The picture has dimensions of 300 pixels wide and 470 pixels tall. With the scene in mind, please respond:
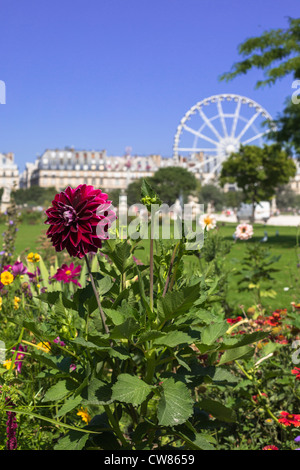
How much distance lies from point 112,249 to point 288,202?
277ft

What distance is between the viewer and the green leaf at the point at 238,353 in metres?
1.33

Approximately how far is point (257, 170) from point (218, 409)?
27.7 metres

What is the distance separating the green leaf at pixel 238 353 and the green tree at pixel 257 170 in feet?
87.7

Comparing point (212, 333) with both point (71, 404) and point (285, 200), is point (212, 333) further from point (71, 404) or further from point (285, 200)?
point (285, 200)

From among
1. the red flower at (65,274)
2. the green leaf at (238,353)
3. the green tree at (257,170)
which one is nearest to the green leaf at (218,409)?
the green leaf at (238,353)

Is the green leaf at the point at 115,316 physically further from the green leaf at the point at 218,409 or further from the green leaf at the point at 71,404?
the green leaf at the point at 218,409

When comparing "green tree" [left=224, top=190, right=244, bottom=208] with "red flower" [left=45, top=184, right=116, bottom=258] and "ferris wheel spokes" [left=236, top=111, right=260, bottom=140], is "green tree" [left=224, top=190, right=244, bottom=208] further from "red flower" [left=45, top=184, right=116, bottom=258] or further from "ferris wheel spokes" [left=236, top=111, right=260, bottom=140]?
"red flower" [left=45, top=184, right=116, bottom=258]

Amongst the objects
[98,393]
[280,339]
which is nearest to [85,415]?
[98,393]

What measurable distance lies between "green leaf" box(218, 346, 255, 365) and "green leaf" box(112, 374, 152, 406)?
0.92 ft

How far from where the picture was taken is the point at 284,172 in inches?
1129

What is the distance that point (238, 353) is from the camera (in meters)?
1.36

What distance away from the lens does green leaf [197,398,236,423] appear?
142 centimetres

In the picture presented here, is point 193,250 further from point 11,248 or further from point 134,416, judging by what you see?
point 11,248

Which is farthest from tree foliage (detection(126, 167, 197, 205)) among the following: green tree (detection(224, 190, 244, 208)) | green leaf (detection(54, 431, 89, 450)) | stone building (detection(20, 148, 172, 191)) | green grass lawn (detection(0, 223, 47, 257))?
green leaf (detection(54, 431, 89, 450))
